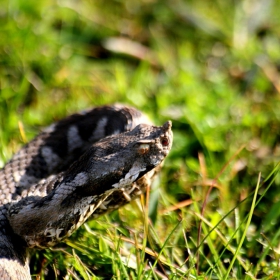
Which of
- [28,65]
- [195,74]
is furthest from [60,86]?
[195,74]

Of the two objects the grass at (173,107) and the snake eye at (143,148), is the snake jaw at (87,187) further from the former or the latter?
the grass at (173,107)

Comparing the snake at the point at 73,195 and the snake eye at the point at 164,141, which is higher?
the snake eye at the point at 164,141

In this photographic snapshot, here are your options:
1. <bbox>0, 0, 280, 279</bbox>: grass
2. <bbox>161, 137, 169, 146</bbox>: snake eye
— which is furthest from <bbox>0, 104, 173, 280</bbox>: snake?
<bbox>0, 0, 280, 279</bbox>: grass

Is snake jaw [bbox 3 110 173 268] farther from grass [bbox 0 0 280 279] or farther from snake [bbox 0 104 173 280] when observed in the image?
grass [bbox 0 0 280 279]

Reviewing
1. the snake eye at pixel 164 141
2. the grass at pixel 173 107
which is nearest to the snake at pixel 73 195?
the snake eye at pixel 164 141

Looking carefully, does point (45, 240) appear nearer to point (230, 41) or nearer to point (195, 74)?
point (195, 74)

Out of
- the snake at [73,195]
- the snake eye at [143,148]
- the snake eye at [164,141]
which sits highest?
the snake eye at [164,141]

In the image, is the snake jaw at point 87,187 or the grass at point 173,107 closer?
the snake jaw at point 87,187

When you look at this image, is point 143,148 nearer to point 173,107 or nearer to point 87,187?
point 87,187
